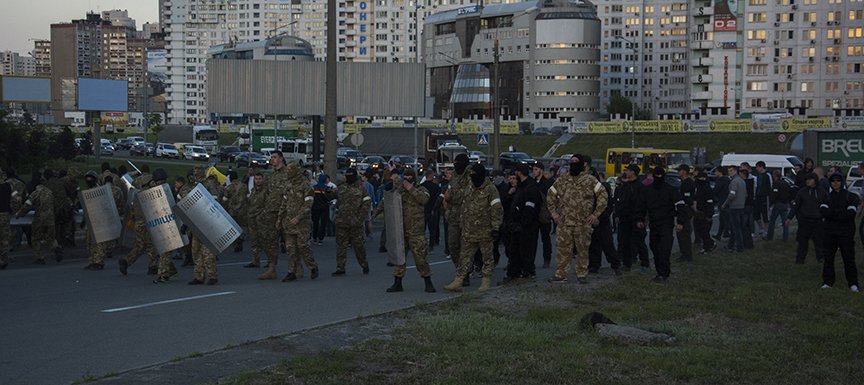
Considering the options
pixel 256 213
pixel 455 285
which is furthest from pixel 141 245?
pixel 455 285

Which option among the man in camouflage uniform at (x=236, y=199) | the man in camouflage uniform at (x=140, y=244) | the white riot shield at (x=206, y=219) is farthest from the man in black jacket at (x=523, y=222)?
the man in camouflage uniform at (x=236, y=199)

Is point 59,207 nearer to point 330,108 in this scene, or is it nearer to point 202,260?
point 202,260

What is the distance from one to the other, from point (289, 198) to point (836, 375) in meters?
8.99

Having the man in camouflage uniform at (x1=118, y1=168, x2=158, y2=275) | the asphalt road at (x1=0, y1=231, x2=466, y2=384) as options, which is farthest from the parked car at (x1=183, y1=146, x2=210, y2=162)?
the man in camouflage uniform at (x1=118, y1=168, x2=158, y2=275)

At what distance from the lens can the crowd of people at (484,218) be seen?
14.3 metres

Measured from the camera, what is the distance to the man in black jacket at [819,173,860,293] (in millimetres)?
14328

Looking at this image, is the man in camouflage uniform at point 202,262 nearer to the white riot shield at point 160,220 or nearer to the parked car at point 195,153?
the white riot shield at point 160,220

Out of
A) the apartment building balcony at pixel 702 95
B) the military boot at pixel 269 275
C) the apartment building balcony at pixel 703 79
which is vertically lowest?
the military boot at pixel 269 275

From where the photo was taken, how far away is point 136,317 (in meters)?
11.8

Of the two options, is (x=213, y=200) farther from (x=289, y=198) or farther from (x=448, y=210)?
(x=448, y=210)

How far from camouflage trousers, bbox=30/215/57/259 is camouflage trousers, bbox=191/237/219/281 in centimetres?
481

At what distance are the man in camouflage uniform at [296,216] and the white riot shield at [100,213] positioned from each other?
150 inches

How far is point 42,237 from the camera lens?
62.5 ft

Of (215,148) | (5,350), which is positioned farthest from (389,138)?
(5,350)
